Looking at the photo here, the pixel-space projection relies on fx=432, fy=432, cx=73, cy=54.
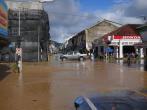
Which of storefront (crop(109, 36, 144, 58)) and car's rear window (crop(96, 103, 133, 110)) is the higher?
storefront (crop(109, 36, 144, 58))

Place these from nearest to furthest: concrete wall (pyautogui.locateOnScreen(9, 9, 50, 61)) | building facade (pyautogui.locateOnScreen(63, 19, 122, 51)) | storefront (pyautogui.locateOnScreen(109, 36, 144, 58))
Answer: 1. concrete wall (pyautogui.locateOnScreen(9, 9, 50, 61))
2. storefront (pyautogui.locateOnScreen(109, 36, 144, 58))
3. building facade (pyautogui.locateOnScreen(63, 19, 122, 51))

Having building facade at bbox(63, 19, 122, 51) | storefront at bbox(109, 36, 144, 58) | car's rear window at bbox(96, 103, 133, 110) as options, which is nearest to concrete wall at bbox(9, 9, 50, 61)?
storefront at bbox(109, 36, 144, 58)

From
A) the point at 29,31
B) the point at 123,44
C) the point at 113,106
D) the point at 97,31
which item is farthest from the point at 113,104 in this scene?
the point at 97,31

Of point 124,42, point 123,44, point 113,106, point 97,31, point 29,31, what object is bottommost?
point 113,106

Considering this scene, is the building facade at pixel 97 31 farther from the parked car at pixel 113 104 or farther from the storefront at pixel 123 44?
the parked car at pixel 113 104

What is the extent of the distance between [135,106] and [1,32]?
74.3ft

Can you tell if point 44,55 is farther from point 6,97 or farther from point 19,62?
point 6,97

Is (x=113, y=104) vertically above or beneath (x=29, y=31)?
beneath

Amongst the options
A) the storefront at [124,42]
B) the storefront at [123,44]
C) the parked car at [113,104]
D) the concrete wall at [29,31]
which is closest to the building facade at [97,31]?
the storefront at [124,42]

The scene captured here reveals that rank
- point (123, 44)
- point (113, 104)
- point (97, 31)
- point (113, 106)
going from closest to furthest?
point (113, 106) < point (113, 104) < point (123, 44) < point (97, 31)

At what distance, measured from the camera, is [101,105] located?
23.2 ft

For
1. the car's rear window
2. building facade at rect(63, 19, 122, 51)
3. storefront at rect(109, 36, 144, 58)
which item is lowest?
the car's rear window

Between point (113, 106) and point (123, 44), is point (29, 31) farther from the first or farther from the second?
point (113, 106)

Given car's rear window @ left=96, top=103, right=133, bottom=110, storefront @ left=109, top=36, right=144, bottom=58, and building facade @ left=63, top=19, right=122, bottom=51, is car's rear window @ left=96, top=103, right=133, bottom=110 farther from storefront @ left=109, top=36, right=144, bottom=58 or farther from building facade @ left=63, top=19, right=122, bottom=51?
building facade @ left=63, top=19, right=122, bottom=51
